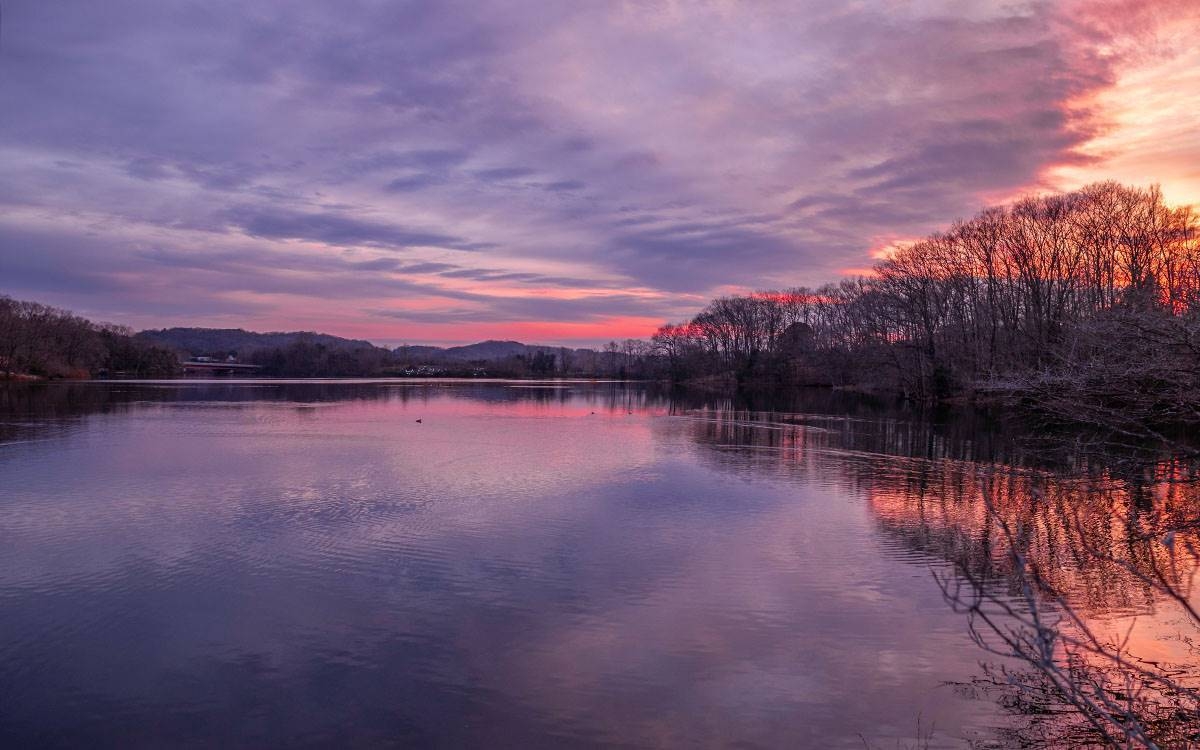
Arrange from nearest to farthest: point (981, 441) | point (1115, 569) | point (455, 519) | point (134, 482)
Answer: point (1115, 569) → point (455, 519) → point (134, 482) → point (981, 441)

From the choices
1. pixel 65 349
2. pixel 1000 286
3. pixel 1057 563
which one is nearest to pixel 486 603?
pixel 1057 563

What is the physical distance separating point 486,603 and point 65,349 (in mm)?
99843

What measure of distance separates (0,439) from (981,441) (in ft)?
113

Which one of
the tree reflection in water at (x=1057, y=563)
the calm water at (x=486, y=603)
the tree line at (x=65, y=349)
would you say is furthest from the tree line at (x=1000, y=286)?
the tree line at (x=65, y=349)

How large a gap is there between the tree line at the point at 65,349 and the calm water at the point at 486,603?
72493 millimetres

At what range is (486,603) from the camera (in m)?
9.18

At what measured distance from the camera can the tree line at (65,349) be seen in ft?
249

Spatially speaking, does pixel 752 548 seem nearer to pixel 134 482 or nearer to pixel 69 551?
pixel 69 551

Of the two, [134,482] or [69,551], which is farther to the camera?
[134,482]

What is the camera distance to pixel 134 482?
54.1ft

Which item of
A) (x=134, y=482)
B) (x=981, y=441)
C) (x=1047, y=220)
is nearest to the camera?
(x=134, y=482)

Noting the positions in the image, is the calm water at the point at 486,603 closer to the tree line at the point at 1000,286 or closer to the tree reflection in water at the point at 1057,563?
the tree reflection in water at the point at 1057,563

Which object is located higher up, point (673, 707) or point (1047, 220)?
point (1047, 220)

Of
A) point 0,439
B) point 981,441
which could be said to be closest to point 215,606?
point 0,439
